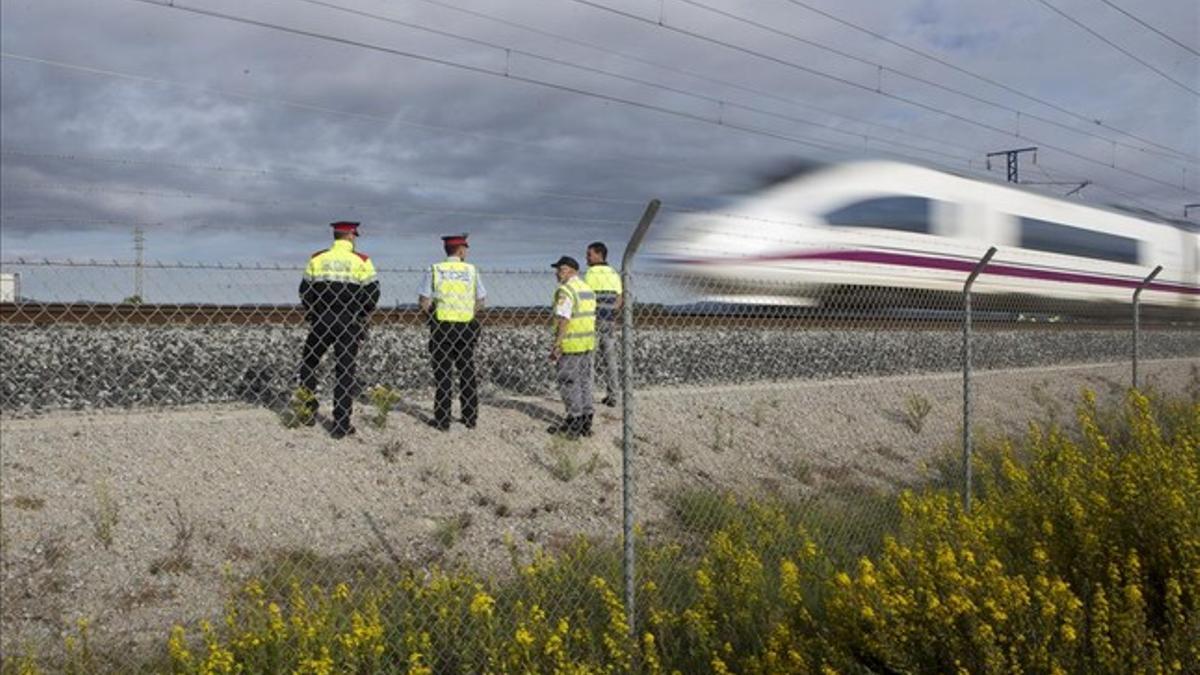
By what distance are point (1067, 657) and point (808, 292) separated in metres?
11.2

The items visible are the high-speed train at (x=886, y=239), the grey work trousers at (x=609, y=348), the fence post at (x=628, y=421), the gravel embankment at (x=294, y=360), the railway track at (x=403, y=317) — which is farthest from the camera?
the high-speed train at (x=886, y=239)

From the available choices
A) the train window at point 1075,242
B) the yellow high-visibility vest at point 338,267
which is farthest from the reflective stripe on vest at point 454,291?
the train window at point 1075,242

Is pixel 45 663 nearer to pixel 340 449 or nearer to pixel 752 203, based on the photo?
pixel 340 449

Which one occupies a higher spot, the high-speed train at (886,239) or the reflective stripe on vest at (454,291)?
the high-speed train at (886,239)

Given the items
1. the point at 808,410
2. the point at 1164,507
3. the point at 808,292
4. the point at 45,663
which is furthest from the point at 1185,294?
the point at 45,663

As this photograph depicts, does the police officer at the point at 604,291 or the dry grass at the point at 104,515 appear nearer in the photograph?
the dry grass at the point at 104,515

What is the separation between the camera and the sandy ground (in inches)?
209

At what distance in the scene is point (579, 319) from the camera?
8492 mm

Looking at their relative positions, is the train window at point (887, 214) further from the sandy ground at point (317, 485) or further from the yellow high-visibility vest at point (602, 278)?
the yellow high-visibility vest at point (602, 278)

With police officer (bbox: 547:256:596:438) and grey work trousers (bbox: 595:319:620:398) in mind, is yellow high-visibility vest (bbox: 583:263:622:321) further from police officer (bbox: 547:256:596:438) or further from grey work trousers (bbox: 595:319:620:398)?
police officer (bbox: 547:256:596:438)

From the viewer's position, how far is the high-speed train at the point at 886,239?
13945 mm

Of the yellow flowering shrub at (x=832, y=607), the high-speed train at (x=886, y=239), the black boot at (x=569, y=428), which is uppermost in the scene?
the high-speed train at (x=886, y=239)

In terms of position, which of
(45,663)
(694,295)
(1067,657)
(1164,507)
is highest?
(694,295)

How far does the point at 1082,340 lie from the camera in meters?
18.9
